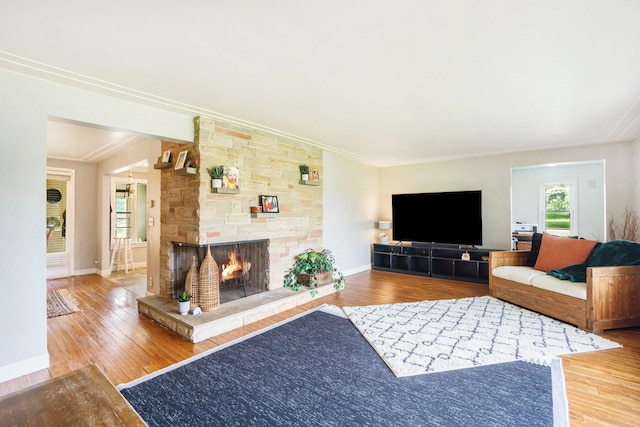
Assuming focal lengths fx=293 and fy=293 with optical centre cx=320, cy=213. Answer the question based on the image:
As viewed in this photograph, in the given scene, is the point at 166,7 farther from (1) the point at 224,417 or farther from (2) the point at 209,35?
(1) the point at 224,417

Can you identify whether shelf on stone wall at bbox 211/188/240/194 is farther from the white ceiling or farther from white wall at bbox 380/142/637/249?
white wall at bbox 380/142/637/249

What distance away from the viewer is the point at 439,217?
5848mm

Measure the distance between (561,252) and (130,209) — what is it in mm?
8265

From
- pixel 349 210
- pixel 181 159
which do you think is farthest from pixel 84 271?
pixel 349 210

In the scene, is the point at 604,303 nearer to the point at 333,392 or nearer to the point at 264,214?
the point at 333,392

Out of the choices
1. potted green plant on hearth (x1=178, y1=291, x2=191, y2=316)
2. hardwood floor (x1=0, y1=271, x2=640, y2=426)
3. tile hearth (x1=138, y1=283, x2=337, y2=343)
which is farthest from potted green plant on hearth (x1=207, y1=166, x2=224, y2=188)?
hardwood floor (x1=0, y1=271, x2=640, y2=426)

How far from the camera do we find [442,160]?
6098 mm

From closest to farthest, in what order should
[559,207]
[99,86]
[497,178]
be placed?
[99,86]
[497,178]
[559,207]

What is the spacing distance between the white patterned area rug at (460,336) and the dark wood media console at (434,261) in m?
1.45

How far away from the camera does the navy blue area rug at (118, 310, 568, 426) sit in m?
1.82

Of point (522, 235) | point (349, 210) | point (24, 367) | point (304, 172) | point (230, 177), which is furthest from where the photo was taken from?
point (522, 235)

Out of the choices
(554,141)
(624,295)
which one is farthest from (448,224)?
(624,295)

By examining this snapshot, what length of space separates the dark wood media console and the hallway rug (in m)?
5.30

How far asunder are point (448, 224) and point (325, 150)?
2810 millimetres
